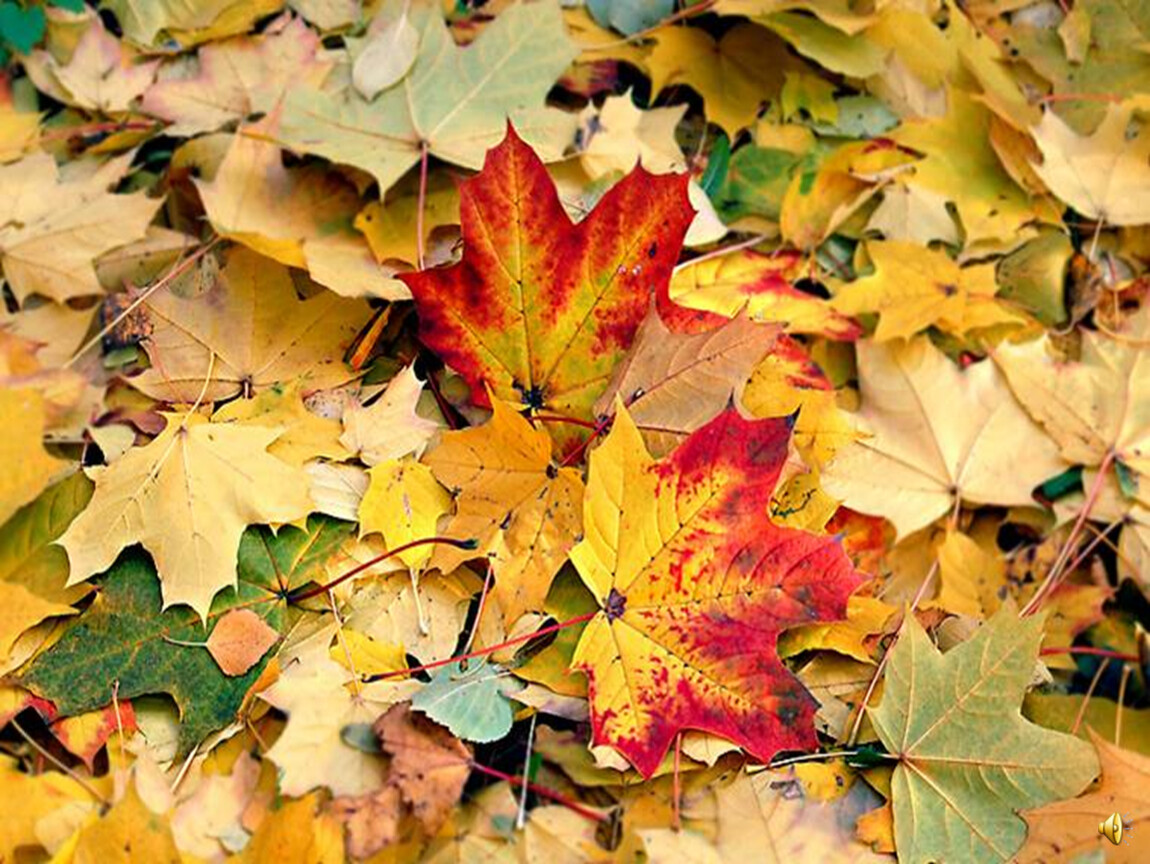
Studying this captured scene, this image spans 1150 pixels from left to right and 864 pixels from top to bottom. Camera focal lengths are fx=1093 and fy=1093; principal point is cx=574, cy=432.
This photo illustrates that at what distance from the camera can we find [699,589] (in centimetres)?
97

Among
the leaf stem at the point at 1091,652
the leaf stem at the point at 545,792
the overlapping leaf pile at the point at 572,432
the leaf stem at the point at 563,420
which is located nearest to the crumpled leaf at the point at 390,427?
the overlapping leaf pile at the point at 572,432

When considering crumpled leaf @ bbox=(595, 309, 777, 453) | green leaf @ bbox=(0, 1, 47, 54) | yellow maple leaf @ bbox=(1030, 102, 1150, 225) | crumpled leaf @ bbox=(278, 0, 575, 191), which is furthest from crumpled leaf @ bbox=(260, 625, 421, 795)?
yellow maple leaf @ bbox=(1030, 102, 1150, 225)

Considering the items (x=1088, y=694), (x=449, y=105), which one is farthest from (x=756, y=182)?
(x=1088, y=694)

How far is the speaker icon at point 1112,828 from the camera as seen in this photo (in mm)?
935

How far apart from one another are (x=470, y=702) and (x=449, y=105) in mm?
705

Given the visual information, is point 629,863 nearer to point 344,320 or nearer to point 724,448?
point 724,448

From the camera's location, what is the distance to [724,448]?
966 mm

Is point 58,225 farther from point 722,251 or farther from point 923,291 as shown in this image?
point 923,291

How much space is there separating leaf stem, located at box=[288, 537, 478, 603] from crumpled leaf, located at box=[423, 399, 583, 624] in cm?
1

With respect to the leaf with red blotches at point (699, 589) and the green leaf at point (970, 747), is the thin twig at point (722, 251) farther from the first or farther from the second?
the green leaf at point (970, 747)

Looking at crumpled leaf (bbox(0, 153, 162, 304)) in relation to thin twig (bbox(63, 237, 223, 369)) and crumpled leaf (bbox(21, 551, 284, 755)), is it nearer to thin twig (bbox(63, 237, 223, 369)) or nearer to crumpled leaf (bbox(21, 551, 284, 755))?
thin twig (bbox(63, 237, 223, 369))

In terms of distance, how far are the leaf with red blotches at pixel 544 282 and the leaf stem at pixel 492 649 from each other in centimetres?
19

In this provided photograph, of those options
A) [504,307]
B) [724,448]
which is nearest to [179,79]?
[504,307]

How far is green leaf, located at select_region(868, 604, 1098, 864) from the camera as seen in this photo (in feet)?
3.11
